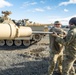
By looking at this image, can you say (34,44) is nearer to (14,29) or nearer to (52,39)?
(52,39)

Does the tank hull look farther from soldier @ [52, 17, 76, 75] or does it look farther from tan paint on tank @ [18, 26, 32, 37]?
soldier @ [52, 17, 76, 75]

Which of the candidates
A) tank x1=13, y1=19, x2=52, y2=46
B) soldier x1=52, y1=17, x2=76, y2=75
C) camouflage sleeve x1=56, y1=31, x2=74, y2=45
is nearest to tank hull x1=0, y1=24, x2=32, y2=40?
soldier x1=52, y1=17, x2=76, y2=75

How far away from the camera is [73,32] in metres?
5.33

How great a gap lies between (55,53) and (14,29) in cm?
432

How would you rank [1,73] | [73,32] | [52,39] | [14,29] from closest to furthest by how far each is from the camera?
[14,29] → [73,32] → [52,39] → [1,73]

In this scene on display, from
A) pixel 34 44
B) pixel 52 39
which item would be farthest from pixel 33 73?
pixel 34 44

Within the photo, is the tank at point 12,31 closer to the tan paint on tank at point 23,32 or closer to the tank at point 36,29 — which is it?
the tan paint on tank at point 23,32

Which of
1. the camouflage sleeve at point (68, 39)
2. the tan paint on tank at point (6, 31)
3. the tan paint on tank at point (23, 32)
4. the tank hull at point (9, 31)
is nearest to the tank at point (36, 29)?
the camouflage sleeve at point (68, 39)

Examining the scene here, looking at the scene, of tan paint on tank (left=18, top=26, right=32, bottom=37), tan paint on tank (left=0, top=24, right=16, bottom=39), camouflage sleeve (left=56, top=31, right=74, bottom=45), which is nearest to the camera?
tan paint on tank (left=0, top=24, right=16, bottom=39)

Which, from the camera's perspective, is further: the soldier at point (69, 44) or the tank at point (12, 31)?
the soldier at point (69, 44)

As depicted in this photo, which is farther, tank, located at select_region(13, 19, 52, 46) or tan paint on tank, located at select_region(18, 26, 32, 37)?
tank, located at select_region(13, 19, 52, 46)

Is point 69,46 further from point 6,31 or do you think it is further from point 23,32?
point 6,31

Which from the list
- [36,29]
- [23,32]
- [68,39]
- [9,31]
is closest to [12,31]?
[9,31]

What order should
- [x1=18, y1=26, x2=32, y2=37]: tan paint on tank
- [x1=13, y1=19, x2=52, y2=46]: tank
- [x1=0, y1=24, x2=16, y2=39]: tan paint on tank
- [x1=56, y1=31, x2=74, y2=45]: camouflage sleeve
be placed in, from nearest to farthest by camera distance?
[x1=0, y1=24, x2=16, y2=39]: tan paint on tank → [x1=18, y1=26, x2=32, y2=37]: tan paint on tank → [x1=56, y1=31, x2=74, y2=45]: camouflage sleeve → [x1=13, y1=19, x2=52, y2=46]: tank
